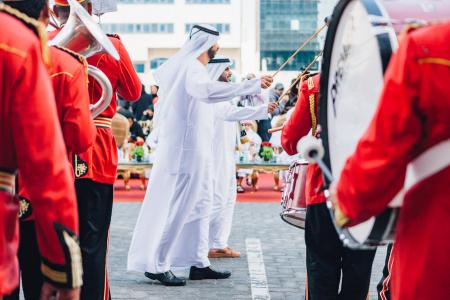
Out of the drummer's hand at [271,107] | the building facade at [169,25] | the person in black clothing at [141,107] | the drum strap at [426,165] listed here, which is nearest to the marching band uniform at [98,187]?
the drummer's hand at [271,107]

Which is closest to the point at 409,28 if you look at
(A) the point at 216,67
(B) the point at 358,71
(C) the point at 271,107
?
(B) the point at 358,71

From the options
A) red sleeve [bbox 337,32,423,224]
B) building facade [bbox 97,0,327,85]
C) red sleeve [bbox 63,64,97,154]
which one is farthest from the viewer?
building facade [bbox 97,0,327,85]

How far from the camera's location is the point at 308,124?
5039mm

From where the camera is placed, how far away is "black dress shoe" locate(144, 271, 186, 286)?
7051mm

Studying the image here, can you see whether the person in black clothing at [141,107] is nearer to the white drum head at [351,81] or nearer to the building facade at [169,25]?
the white drum head at [351,81]

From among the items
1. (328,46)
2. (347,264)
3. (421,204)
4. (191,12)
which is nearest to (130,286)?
(347,264)

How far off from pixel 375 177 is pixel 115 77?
2.83 m

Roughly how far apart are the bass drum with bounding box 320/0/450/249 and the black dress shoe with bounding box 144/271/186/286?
3860mm

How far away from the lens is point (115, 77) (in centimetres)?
528

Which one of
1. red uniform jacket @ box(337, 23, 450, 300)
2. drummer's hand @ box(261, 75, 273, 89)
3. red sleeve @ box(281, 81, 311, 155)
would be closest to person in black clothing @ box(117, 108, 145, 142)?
drummer's hand @ box(261, 75, 273, 89)

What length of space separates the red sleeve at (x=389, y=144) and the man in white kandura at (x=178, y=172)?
445 centimetres

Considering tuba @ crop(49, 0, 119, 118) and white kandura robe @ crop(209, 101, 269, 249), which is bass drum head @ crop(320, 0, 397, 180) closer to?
tuba @ crop(49, 0, 119, 118)

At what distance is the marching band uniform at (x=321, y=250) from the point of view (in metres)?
4.86

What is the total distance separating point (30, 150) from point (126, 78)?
2612 millimetres
